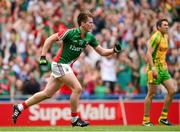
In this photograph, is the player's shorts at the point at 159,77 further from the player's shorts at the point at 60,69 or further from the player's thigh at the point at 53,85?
the player's thigh at the point at 53,85

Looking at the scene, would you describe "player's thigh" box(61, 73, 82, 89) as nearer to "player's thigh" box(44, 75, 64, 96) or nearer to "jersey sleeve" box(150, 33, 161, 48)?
"player's thigh" box(44, 75, 64, 96)

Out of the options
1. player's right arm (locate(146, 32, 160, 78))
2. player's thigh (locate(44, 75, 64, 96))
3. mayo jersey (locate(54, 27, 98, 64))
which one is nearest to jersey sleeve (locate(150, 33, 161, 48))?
player's right arm (locate(146, 32, 160, 78))

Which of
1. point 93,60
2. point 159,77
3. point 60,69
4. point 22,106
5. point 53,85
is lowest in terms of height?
point 22,106

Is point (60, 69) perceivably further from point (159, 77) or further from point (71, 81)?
point (159, 77)

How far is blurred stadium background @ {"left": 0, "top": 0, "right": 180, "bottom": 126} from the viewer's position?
2403 cm

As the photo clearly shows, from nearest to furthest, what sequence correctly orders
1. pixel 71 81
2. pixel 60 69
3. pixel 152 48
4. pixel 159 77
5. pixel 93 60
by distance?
pixel 71 81 → pixel 60 69 → pixel 152 48 → pixel 159 77 → pixel 93 60

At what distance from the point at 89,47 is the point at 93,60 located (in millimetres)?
474

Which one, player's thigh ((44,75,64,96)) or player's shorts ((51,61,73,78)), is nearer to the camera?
player's shorts ((51,61,73,78))

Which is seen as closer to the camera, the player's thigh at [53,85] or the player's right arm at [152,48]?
the player's thigh at [53,85]

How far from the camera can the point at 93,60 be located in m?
26.2

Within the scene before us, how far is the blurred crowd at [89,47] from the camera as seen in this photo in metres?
25.1

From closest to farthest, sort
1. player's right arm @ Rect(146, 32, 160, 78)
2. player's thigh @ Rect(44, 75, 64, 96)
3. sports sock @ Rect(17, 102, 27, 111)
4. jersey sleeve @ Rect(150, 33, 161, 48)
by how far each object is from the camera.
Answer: player's thigh @ Rect(44, 75, 64, 96), sports sock @ Rect(17, 102, 27, 111), player's right arm @ Rect(146, 32, 160, 78), jersey sleeve @ Rect(150, 33, 161, 48)

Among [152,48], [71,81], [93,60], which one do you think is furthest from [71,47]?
[93,60]

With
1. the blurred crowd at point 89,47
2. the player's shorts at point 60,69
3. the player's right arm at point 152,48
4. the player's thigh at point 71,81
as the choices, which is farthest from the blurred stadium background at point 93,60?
the player's thigh at point 71,81
